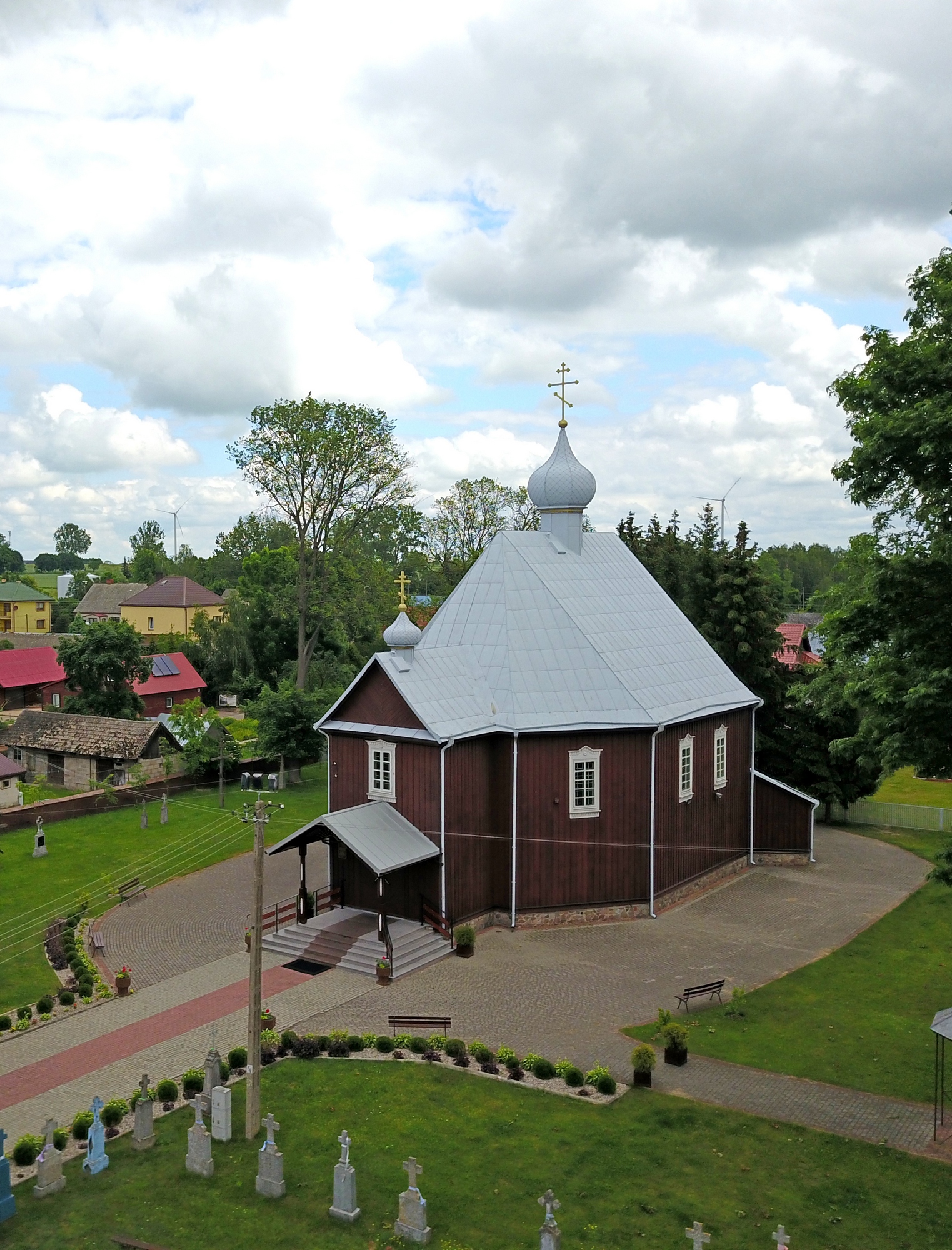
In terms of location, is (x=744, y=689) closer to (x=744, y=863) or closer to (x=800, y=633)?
(x=744, y=863)

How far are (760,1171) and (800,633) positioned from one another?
62.1m

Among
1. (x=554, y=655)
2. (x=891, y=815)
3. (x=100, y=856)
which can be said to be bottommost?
(x=100, y=856)

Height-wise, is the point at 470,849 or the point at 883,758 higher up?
the point at 883,758

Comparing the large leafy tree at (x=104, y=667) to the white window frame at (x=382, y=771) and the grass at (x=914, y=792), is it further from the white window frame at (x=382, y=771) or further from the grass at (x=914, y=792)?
the grass at (x=914, y=792)

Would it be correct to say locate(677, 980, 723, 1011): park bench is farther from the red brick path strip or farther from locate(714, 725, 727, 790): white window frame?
locate(714, 725, 727, 790): white window frame

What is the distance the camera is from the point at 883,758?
16.1 m

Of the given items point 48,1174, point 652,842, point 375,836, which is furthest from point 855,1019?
point 48,1174

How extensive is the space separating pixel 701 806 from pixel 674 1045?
11335 mm

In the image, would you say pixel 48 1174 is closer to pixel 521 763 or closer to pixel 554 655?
pixel 521 763

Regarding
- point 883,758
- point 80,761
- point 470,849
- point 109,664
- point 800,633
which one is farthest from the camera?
point 800,633

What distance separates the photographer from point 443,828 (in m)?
23.9

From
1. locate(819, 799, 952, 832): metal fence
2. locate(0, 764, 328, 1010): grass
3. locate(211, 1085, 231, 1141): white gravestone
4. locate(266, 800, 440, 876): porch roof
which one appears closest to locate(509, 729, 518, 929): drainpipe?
locate(266, 800, 440, 876): porch roof

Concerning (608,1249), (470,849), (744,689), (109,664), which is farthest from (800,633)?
(608,1249)

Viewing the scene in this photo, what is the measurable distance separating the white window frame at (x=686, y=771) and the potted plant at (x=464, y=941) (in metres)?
7.41
